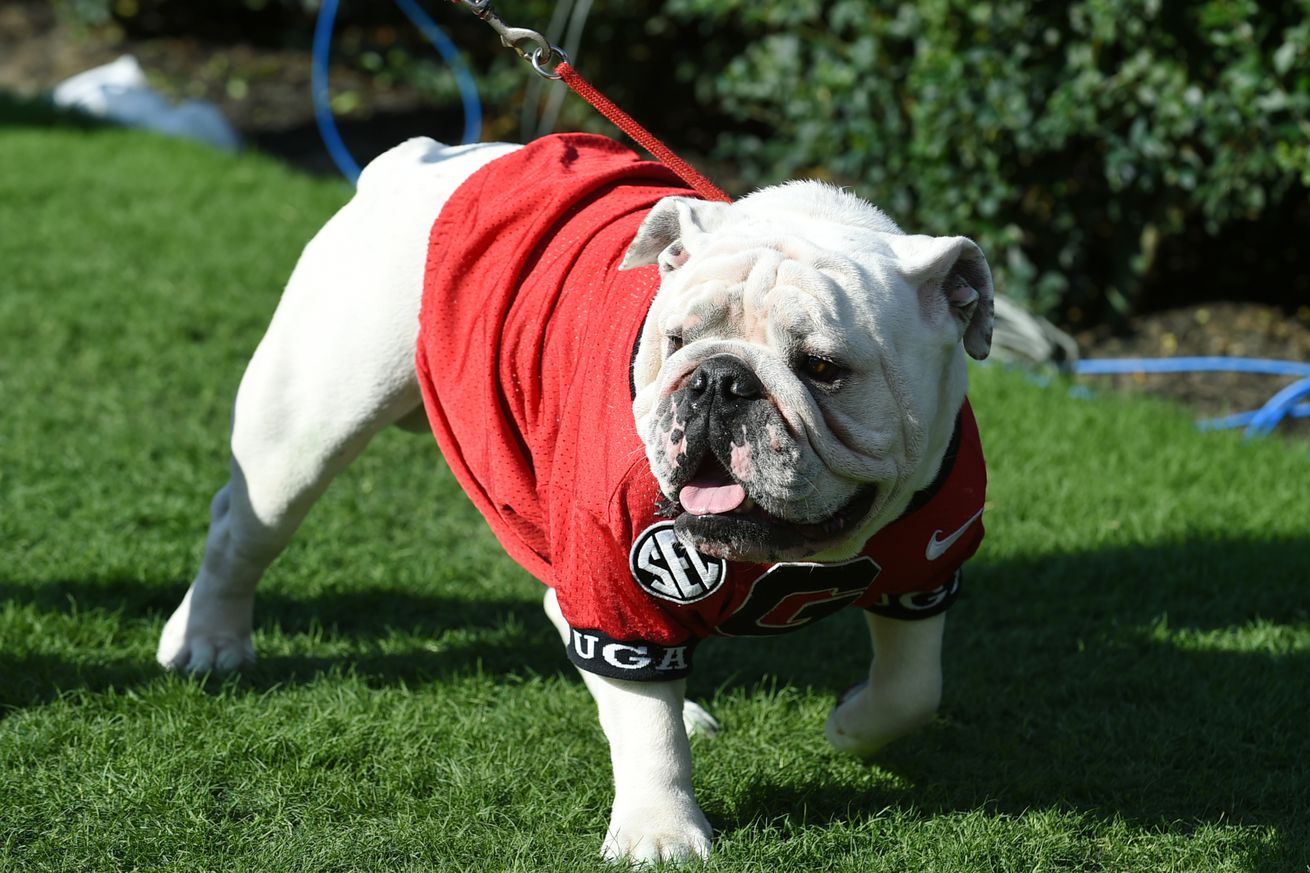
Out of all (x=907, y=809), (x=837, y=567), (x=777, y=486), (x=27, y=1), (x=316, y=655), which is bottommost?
(x=27, y=1)

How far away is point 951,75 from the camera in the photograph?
6816 millimetres

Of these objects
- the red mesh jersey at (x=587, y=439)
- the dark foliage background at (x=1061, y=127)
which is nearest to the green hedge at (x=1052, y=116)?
the dark foliage background at (x=1061, y=127)

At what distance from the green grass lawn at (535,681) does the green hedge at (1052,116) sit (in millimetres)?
1008

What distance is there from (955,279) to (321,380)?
178 centimetres

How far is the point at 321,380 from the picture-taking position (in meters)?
3.98

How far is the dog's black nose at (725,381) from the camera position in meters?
2.81

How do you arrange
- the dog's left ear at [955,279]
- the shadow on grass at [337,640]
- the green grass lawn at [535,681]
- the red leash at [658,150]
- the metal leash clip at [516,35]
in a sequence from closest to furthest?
the dog's left ear at [955,279], the green grass lawn at [535,681], the red leash at [658,150], the metal leash clip at [516,35], the shadow on grass at [337,640]

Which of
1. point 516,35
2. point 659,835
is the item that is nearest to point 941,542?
point 659,835

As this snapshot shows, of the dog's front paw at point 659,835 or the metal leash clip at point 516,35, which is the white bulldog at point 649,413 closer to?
the dog's front paw at point 659,835

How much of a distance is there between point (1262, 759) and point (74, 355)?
5.24m

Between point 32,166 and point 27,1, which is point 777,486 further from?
point 27,1

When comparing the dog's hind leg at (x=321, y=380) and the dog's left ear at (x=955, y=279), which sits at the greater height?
the dog's left ear at (x=955, y=279)

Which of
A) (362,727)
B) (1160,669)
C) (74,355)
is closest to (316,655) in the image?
(362,727)

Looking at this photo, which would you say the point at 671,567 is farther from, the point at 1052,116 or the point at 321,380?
the point at 1052,116
